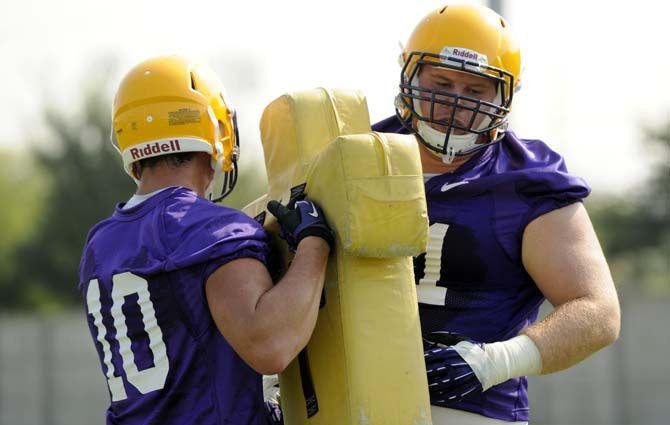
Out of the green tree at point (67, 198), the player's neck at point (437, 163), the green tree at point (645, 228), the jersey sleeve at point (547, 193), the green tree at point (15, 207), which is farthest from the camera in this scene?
the green tree at point (15, 207)

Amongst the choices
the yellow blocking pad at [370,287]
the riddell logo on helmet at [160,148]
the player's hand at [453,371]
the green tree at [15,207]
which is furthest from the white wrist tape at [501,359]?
the green tree at [15,207]

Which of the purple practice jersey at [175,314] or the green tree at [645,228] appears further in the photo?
the green tree at [645,228]

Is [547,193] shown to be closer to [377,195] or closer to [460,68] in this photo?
[460,68]

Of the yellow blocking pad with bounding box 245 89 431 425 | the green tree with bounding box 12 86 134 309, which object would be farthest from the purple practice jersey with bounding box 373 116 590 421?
the green tree with bounding box 12 86 134 309

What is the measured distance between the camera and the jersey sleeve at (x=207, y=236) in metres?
3.45

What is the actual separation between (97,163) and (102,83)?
1.86m

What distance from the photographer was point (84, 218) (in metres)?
22.9

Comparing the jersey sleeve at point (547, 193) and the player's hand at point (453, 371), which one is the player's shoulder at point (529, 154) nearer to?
the jersey sleeve at point (547, 193)

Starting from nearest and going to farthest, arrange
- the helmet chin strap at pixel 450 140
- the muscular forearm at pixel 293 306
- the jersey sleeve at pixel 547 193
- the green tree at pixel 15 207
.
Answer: the muscular forearm at pixel 293 306, the jersey sleeve at pixel 547 193, the helmet chin strap at pixel 450 140, the green tree at pixel 15 207

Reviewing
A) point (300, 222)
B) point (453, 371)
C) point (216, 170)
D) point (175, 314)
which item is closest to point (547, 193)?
point (453, 371)

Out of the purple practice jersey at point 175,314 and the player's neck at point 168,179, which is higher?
the player's neck at point 168,179

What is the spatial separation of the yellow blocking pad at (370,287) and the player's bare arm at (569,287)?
0.55 meters

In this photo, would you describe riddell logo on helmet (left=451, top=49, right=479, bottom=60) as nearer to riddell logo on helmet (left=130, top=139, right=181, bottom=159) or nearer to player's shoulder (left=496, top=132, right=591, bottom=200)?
player's shoulder (left=496, top=132, right=591, bottom=200)

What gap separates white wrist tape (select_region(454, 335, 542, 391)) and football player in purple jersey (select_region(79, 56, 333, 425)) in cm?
58
